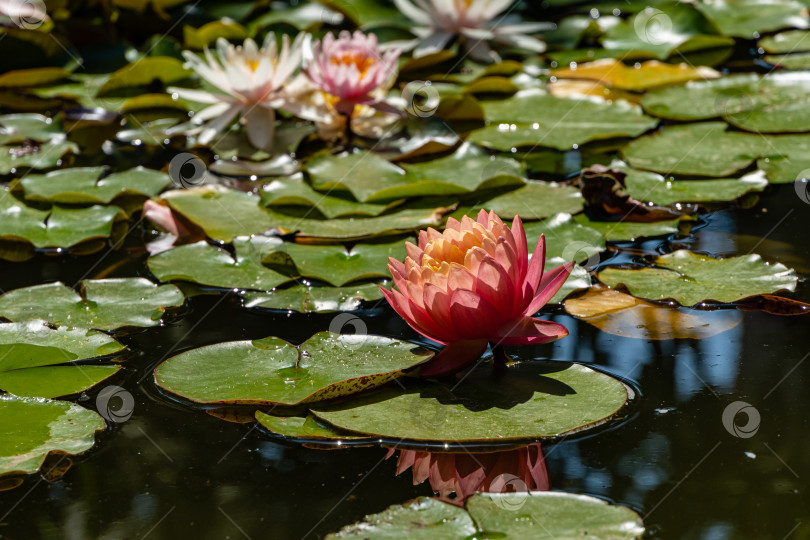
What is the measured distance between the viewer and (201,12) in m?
4.68

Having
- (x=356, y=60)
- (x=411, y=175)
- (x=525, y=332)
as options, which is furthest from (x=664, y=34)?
(x=525, y=332)

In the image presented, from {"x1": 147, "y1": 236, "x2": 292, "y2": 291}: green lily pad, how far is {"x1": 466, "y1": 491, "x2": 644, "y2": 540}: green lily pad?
1.01 meters

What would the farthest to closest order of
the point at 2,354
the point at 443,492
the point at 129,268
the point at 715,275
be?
the point at 129,268
the point at 715,275
the point at 2,354
the point at 443,492

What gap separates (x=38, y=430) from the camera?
1.57m

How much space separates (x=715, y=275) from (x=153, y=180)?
6.00 feet

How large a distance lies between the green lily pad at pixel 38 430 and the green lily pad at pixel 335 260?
2.32ft

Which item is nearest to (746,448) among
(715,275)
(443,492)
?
(443,492)

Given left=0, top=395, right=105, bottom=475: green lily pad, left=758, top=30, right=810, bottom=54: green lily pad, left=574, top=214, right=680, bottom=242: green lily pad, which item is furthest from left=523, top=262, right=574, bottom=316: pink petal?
left=758, top=30, right=810, bottom=54: green lily pad

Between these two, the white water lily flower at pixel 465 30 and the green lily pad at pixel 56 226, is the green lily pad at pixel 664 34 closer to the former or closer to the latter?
the white water lily flower at pixel 465 30

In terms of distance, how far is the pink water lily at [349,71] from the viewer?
9.90 ft

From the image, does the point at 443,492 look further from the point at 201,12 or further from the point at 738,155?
the point at 201,12

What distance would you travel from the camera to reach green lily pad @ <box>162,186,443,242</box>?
239 cm

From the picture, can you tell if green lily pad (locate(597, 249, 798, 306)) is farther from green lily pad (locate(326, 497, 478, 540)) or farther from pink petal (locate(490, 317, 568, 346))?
green lily pad (locate(326, 497, 478, 540))

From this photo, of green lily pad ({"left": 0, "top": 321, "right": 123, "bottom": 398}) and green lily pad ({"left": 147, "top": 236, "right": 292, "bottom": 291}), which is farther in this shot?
green lily pad ({"left": 147, "top": 236, "right": 292, "bottom": 291})
